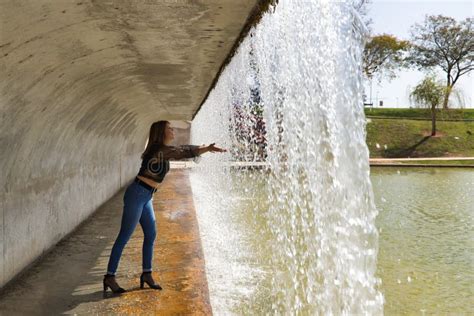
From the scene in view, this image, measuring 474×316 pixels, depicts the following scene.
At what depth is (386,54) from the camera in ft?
166

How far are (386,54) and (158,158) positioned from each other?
49770mm

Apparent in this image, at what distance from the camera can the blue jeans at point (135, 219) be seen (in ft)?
15.8

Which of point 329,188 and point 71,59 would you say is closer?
point 71,59

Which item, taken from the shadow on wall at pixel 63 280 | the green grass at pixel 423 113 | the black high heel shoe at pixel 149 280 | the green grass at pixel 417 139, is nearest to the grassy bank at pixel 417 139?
the green grass at pixel 417 139

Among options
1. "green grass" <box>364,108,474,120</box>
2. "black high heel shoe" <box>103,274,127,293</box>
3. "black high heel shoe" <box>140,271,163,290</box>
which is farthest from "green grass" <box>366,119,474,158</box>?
"black high heel shoe" <box>103,274,127,293</box>

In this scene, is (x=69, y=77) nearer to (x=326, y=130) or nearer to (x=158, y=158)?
(x=158, y=158)

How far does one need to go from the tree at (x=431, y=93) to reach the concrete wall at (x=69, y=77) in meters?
34.5

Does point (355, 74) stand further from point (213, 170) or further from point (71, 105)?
point (213, 170)

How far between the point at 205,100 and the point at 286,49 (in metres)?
5.63

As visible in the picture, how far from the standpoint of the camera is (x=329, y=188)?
18.9 feet

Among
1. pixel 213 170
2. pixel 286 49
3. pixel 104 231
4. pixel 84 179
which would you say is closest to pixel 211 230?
pixel 104 231

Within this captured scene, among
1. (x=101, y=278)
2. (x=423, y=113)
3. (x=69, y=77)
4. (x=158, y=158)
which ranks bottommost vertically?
(x=101, y=278)

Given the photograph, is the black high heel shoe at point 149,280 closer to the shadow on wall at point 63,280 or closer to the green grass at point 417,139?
the shadow on wall at point 63,280

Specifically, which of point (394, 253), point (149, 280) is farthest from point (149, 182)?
point (394, 253)
